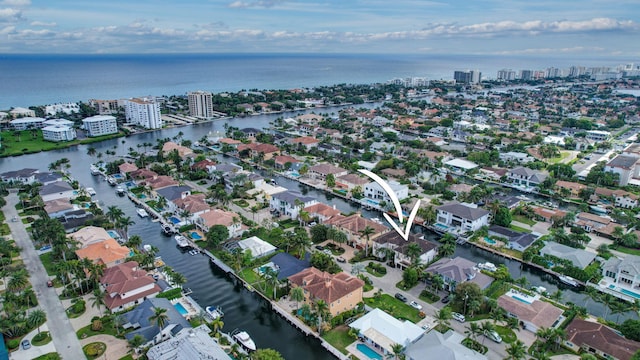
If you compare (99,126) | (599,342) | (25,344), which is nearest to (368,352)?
(599,342)

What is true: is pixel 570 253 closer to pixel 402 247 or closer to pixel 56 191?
pixel 402 247

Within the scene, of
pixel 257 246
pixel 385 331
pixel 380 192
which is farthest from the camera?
pixel 380 192

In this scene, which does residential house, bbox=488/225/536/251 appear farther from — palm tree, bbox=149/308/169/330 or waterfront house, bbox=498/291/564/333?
palm tree, bbox=149/308/169/330

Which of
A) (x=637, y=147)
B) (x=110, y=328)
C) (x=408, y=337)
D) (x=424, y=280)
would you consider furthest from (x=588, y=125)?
(x=110, y=328)

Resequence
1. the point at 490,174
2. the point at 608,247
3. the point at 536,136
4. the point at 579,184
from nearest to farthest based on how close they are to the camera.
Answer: the point at 608,247 < the point at 579,184 < the point at 490,174 < the point at 536,136

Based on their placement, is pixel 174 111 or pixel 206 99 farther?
pixel 174 111

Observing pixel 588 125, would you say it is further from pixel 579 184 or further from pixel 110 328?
pixel 110 328

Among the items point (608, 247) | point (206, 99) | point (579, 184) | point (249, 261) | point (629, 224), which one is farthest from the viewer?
point (206, 99)

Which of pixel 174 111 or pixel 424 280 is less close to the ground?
pixel 174 111
